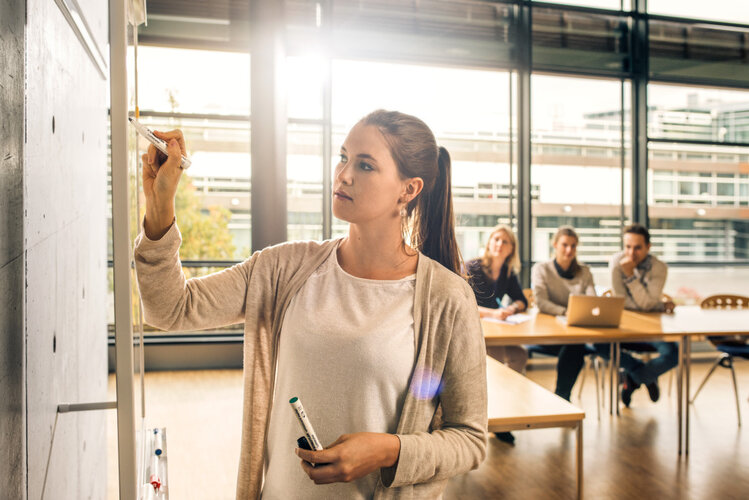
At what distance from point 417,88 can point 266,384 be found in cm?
528

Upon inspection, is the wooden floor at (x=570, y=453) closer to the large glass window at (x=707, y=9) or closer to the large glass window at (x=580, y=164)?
the large glass window at (x=580, y=164)

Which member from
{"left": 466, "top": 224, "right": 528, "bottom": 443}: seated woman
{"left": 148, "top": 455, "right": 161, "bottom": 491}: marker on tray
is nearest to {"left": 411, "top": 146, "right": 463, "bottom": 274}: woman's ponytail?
{"left": 148, "top": 455, "right": 161, "bottom": 491}: marker on tray

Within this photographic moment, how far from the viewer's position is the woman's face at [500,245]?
14.9 ft

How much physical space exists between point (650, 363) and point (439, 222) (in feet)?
13.2

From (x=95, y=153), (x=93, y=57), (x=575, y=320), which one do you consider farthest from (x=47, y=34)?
(x=575, y=320)

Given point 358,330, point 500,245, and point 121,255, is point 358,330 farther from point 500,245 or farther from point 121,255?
point 500,245

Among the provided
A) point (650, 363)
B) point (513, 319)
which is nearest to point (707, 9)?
point (650, 363)

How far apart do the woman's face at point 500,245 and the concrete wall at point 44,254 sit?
10.9 ft

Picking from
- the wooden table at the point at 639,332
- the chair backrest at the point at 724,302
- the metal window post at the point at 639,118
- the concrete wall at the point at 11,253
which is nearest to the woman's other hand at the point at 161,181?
the concrete wall at the point at 11,253

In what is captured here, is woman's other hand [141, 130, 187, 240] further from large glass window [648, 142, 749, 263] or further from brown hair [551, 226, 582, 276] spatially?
large glass window [648, 142, 749, 263]

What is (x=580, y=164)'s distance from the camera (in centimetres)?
645

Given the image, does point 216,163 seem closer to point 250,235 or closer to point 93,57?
point 250,235

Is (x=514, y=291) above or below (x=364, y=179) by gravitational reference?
below

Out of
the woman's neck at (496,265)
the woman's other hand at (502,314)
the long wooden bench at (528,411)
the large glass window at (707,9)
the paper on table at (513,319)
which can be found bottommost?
the long wooden bench at (528,411)
